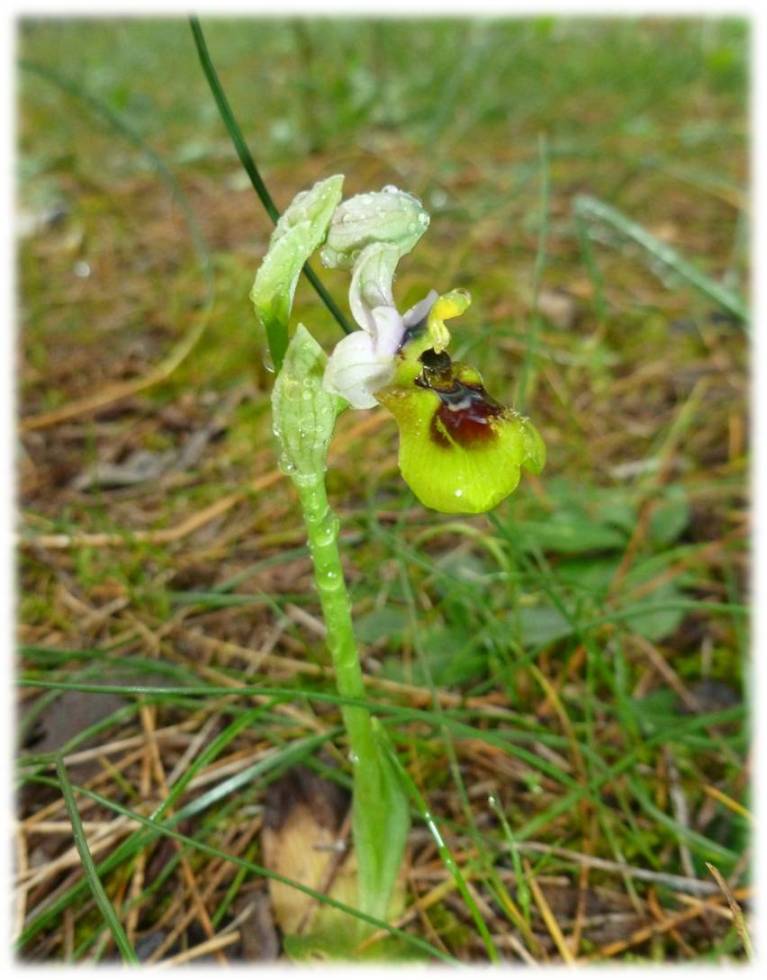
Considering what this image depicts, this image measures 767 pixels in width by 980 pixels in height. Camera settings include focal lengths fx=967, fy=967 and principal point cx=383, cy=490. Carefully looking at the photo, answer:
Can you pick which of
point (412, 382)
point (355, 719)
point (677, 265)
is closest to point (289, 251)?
point (412, 382)

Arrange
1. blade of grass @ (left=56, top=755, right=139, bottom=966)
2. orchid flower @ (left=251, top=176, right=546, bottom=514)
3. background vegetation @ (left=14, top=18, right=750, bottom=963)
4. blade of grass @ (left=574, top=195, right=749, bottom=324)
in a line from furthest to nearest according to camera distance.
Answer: blade of grass @ (left=574, top=195, right=749, bottom=324) < background vegetation @ (left=14, top=18, right=750, bottom=963) < orchid flower @ (left=251, top=176, right=546, bottom=514) < blade of grass @ (left=56, top=755, right=139, bottom=966)

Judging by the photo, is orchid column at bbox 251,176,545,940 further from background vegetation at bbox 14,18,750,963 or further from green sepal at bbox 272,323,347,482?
background vegetation at bbox 14,18,750,963

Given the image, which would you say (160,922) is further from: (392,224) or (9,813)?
(392,224)

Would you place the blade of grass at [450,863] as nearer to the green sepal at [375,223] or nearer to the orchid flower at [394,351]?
the orchid flower at [394,351]

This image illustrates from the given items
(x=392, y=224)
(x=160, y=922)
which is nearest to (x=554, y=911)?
(x=160, y=922)

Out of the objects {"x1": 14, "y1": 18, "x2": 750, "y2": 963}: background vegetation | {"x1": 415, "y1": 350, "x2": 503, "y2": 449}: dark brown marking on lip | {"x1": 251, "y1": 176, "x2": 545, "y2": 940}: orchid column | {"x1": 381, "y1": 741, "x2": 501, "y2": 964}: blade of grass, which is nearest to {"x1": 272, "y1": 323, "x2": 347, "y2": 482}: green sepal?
{"x1": 251, "y1": 176, "x2": 545, "y2": 940}: orchid column

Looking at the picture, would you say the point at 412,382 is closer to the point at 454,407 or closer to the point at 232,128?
the point at 454,407
